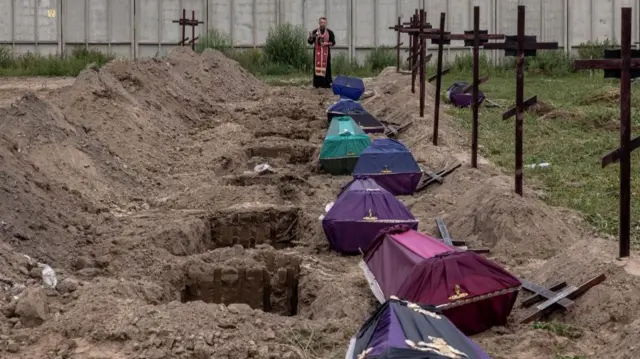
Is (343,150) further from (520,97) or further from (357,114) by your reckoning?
(357,114)

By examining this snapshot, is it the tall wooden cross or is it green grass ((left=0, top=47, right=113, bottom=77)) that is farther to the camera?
→ green grass ((left=0, top=47, right=113, bottom=77))

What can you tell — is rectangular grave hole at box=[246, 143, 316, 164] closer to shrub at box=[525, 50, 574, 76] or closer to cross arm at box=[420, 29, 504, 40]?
cross arm at box=[420, 29, 504, 40]

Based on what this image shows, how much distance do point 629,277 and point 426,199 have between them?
15.6ft

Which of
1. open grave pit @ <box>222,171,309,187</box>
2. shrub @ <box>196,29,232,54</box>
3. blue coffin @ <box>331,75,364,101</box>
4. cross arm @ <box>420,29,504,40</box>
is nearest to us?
cross arm @ <box>420,29,504,40</box>

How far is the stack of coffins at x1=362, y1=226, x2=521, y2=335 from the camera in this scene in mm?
7164

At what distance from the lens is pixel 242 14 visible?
35.4 metres

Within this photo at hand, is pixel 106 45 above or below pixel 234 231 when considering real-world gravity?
above

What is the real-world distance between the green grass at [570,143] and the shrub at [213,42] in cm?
1064

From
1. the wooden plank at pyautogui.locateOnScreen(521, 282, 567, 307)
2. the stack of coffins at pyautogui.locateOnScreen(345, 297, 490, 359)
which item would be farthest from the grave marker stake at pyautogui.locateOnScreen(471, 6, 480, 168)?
the stack of coffins at pyautogui.locateOnScreen(345, 297, 490, 359)

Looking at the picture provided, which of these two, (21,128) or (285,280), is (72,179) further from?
(285,280)

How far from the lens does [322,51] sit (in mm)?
24359

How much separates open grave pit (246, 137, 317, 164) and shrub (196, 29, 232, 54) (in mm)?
16429

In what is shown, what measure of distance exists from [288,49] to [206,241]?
22.2m

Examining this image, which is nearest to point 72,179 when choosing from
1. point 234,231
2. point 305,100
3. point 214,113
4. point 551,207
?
point 234,231
